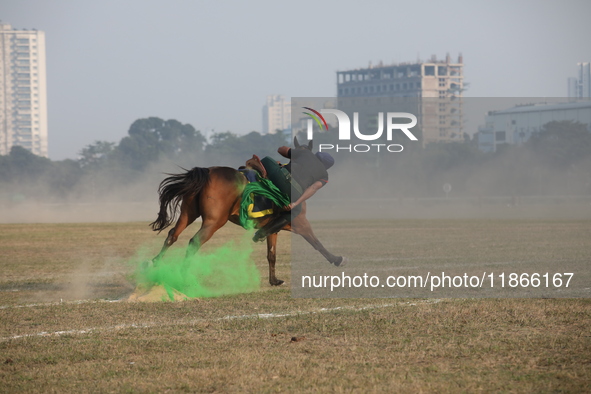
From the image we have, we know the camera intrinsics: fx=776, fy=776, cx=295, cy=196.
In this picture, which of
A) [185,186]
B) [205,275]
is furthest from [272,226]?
[205,275]

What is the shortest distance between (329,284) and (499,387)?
22.2 ft

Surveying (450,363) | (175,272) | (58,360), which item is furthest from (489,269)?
(58,360)

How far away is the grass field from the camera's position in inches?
240

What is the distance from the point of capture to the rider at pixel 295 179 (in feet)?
38.0

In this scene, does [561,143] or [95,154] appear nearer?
[561,143]

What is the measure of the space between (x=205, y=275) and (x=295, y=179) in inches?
112

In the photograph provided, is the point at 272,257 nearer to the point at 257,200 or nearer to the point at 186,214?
the point at 257,200

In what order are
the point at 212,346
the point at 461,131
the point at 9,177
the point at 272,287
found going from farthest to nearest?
1. the point at 9,177
2. the point at 461,131
3. the point at 272,287
4. the point at 212,346

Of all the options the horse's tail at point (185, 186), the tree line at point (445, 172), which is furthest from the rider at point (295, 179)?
the tree line at point (445, 172)

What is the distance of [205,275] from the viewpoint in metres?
13.4

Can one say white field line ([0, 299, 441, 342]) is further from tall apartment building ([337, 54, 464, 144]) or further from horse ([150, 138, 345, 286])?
tall apartment building ([337, 54, 464, 144])

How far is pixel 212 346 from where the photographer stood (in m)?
7.45

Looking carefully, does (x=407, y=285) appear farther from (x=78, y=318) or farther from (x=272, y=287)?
(x=78, y=318)

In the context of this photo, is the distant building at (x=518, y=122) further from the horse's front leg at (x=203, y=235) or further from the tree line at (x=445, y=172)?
the horse's front leg at (x=203, y=235)
